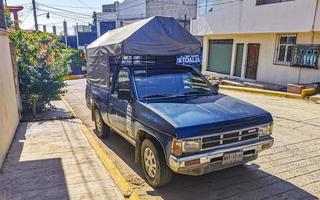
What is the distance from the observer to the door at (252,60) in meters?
15.9

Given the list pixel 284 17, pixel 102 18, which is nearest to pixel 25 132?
pixel 284 17

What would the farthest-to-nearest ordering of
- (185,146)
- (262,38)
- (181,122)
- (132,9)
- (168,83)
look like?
(132,9) → (262,38) → (168,83) → (181,122) → (185,146)

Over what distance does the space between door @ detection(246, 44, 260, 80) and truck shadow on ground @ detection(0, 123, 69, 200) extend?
46.0 feet

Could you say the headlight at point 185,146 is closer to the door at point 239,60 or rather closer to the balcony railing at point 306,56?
the balcony railing at point 306,56

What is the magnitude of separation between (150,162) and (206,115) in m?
1.15

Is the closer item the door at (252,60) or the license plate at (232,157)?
the license plate at (232,157)

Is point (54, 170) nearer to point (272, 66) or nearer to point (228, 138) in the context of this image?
point (228, 138)

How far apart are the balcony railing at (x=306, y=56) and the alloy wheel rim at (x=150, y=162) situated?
11148mm

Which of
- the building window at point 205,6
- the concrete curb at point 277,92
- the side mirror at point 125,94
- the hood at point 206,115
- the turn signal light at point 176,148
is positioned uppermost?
the building window at point 205,6

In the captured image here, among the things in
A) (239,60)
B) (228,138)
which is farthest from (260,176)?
(239,60)

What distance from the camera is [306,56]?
12445 millimetres

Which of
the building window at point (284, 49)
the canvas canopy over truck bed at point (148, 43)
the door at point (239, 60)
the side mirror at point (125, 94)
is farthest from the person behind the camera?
the door at point (239, 60)

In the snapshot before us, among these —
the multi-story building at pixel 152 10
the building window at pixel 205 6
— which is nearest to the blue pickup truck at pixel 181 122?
the building window at pixel 205 6

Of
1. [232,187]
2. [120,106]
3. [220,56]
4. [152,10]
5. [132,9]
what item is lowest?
[232,187]
